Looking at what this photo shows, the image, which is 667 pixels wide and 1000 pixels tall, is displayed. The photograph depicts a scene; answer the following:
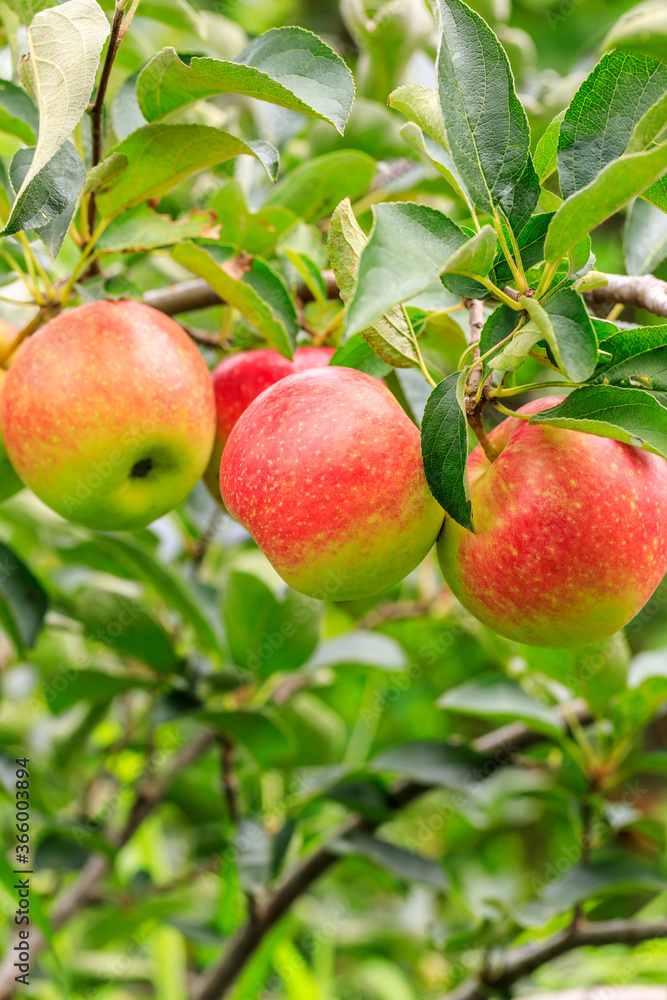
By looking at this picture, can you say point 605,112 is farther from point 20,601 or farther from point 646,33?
point 20,601

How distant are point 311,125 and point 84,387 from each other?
701mm

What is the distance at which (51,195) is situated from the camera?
1.74 feet

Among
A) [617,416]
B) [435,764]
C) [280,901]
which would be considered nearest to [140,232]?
[617,416]

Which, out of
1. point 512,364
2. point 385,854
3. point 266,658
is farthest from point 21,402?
point 385,854

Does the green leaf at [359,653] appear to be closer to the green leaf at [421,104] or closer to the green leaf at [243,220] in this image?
the green leaf at [243,220]

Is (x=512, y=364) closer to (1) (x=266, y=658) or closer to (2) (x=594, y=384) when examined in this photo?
(2) (x=594, y=384)

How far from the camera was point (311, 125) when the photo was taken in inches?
44.1

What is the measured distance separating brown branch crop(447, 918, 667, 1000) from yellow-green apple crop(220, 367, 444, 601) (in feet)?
1.88

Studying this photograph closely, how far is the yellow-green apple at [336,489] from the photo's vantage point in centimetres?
49

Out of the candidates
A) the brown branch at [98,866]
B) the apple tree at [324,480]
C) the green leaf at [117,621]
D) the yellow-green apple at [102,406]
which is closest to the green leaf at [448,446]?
the apple tree at [324,480]

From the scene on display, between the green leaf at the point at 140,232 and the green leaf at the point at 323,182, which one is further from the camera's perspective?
the green leaf at the point at 323,182

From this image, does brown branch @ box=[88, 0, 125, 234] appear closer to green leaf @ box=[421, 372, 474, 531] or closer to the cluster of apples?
the cluster of apples

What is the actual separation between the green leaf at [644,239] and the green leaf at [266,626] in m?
0.48

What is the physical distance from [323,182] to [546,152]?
1.10ft
